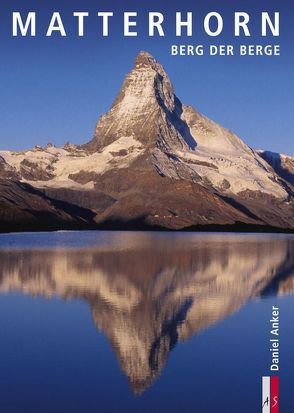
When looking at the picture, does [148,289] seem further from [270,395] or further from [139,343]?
[270,395]

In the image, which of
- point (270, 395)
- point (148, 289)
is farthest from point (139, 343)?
point (148, 289)

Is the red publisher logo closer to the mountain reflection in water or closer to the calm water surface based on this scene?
the calm water surface

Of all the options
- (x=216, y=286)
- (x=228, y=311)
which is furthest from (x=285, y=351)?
(x=216, y=286)

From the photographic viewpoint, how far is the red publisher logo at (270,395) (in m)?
30.9

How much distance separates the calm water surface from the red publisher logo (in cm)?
47

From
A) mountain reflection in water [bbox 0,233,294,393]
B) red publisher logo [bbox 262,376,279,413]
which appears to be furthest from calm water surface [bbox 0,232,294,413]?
red publisher logo [bbox 262,376,279,413]

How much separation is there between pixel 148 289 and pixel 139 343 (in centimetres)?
3035

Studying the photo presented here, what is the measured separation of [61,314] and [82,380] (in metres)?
21.7

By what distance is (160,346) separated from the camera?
45.1 m

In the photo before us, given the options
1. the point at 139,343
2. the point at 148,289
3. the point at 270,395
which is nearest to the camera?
the point at 270,395

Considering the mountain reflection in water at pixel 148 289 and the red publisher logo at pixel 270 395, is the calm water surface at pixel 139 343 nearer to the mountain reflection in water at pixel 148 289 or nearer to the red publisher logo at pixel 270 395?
the mountain reflection in water at pixel 148 289

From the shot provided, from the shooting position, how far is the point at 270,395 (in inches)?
1272

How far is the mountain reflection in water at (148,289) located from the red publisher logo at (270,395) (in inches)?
193

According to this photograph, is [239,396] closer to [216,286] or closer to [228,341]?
[228,341]
